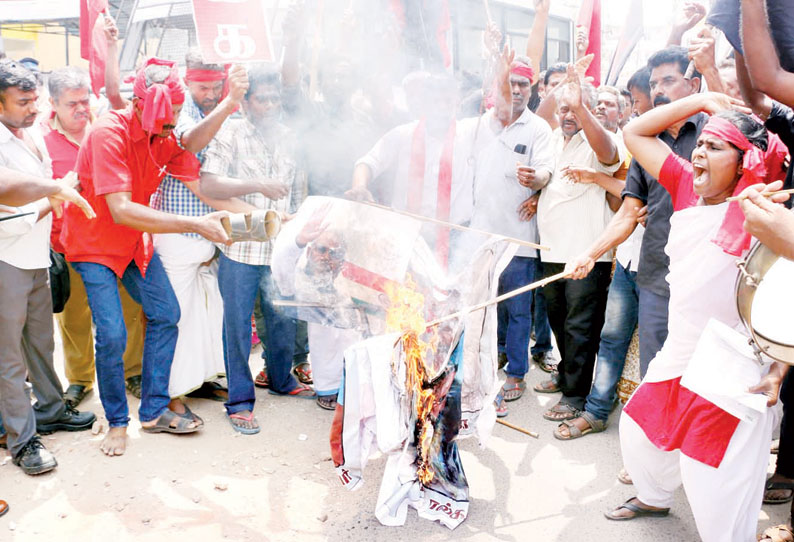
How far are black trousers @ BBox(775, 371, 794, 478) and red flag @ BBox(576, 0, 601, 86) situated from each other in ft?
11.9

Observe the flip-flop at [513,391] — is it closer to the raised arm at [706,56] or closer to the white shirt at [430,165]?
the white shirt at [430,165]

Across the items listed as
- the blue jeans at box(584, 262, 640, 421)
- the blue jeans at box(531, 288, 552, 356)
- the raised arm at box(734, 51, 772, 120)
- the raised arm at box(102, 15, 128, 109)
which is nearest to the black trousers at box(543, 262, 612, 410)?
the blue jeans at box(584, 262, 640, 421)

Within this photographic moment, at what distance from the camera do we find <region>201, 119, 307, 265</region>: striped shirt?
4266mm

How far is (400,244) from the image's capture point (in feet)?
12.0

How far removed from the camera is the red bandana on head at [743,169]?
8.95ft

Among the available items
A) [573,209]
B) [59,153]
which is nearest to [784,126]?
[573,209]

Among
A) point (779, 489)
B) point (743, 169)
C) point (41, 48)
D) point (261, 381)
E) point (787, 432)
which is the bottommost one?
point (261, 381)

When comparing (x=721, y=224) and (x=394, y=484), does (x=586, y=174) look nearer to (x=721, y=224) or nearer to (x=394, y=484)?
(x=721, y=224)

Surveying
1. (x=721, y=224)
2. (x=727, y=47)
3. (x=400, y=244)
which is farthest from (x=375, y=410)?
(x=727, y=47)

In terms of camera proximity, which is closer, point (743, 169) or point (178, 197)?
point (743, 169)

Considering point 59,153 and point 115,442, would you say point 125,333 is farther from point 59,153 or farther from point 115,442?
point 59,153

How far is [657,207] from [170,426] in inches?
128

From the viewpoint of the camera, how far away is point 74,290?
4.66 metres

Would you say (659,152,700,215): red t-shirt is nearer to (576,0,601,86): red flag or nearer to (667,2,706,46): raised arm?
(667,2,706,46): raised arm
